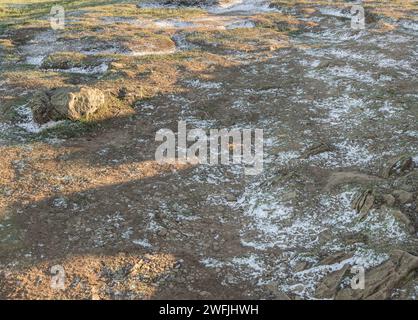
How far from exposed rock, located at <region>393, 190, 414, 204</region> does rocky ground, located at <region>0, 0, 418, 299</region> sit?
47mm

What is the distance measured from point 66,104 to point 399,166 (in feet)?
53.4

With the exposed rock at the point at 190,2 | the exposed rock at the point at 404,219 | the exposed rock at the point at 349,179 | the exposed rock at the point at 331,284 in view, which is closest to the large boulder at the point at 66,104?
the exposed rock at the point at 349,179

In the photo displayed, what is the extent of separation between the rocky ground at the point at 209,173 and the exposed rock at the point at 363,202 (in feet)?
0.17

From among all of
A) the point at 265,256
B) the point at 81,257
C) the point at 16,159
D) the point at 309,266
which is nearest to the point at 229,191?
the point at 265,256

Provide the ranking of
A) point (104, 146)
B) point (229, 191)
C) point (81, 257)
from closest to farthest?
point (81, 257) → point (229, 191) → point (104, 146)

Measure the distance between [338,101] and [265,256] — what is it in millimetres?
14570

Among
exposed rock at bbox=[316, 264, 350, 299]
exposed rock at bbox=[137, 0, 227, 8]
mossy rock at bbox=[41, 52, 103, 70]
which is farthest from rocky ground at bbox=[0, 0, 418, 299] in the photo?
exposed rock at bbox=[137, 0, 227, 8]

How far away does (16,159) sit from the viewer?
20.6 m

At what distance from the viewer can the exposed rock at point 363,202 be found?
16011mm

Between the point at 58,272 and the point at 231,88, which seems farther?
the point at 231,88

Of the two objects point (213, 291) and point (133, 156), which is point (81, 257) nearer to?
point (213, 291)

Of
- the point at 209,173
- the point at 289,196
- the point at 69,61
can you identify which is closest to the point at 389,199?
the point at 289,196

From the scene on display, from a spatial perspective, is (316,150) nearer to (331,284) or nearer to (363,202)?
(363,202)

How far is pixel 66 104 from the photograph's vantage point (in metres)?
23.7
